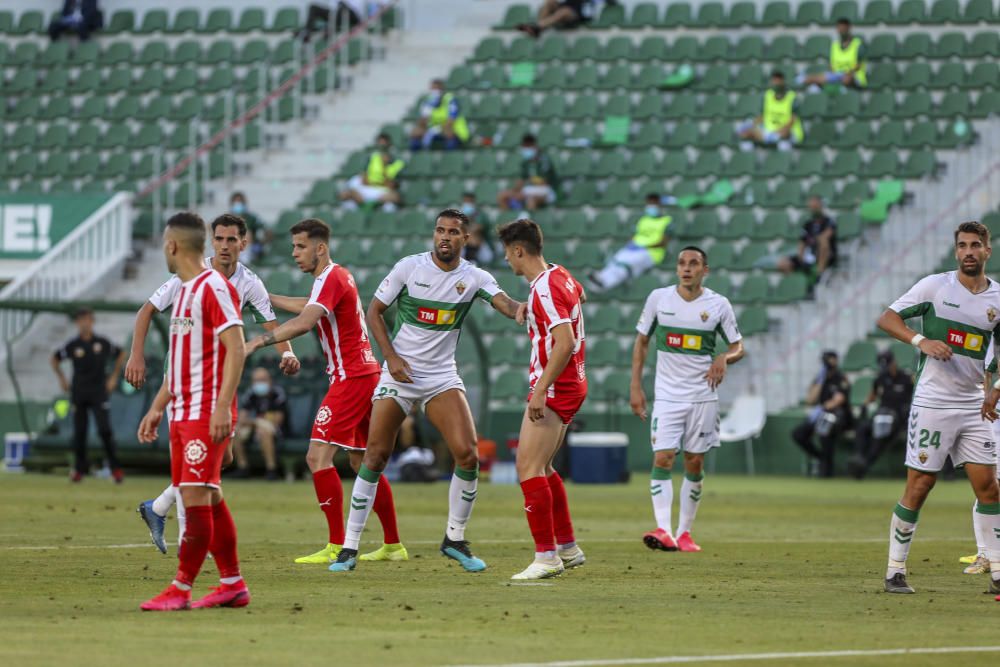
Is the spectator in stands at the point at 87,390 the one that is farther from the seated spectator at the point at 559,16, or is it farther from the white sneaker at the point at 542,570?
the seated spectator at the point at 559,16

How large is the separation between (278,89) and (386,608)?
27369 millimetres

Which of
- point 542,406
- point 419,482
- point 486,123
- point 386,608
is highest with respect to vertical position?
point 486,123

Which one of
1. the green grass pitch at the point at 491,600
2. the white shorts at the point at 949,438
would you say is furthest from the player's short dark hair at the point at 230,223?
the white shorts at the point at 949,438

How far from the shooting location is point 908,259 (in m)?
27.7

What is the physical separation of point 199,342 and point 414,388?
3.25m

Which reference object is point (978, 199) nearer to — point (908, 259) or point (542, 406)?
point (908, 259)

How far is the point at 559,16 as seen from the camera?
34.7 m

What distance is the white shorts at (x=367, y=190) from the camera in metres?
32.0

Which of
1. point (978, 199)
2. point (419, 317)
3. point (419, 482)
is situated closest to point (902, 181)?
point (978, 199)

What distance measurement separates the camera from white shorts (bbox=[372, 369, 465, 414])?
39.2ft

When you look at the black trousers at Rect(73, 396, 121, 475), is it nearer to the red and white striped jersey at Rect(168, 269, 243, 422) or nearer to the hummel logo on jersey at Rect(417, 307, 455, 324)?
the hummel logo on jersey at Rect(417, 307, 455, 324)

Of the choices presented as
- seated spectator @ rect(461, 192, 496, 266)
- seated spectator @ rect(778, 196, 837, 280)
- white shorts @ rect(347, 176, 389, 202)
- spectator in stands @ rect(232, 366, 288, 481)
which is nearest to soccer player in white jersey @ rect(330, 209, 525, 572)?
spectator in stands @ rect(232, 366, 288, 481)

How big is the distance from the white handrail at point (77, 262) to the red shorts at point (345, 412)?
18.7 metres

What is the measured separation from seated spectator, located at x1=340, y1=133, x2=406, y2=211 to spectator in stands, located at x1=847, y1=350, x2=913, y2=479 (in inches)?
397
